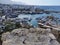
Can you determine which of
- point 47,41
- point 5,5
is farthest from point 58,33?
point 5,5

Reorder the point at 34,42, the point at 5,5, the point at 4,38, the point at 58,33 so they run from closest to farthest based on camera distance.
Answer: the point at 34,42 → the point at 4,38 → the point at 58,33 → the point at 5,5

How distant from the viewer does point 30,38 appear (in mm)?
2078

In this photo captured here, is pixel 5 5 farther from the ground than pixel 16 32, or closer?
closer

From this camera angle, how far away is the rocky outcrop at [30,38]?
6.57ft

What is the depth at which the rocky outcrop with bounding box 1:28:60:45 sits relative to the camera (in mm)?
2004

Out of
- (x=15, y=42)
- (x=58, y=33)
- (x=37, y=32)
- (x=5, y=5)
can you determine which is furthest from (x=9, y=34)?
(x=5, y=5)

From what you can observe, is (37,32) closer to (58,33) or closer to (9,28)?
(58,33)

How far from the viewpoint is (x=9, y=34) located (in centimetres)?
225

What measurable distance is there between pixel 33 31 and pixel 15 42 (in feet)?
1.35

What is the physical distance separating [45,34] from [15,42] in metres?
0.50

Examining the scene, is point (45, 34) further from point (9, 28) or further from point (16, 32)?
point (9, 28)

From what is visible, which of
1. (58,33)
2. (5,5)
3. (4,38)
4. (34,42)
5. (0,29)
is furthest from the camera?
(5,5)

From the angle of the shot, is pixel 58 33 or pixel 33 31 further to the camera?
pixel 58 33

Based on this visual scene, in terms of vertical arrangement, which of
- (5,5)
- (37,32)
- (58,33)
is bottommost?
(5,5)
